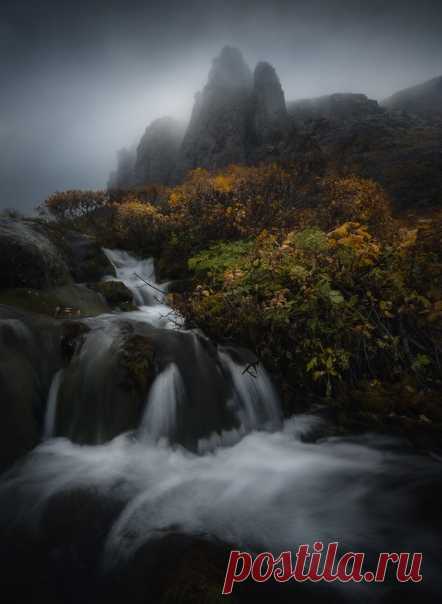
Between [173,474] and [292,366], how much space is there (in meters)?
1.98

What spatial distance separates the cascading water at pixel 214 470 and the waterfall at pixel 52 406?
1 cm

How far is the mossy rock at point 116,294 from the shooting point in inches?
268

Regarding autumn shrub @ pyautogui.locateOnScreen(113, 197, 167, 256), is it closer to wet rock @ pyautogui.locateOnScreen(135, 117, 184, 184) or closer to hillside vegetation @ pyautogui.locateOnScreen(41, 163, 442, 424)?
hillside vegetation @ pyautogui.locateOnScreen(41, 163, 442, 424)

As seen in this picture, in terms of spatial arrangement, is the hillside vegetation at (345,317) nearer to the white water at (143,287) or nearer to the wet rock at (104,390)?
the white water at (143,287)

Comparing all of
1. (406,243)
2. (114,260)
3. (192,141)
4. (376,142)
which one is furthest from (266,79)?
(406,243)

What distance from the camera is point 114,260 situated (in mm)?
9914

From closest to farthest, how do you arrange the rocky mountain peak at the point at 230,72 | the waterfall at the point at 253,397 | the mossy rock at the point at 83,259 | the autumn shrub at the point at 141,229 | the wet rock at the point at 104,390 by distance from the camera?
the wet rock at the point at 104,390 → the waterfall at the point at 253,397 → the mossy rock at the point at 83,259 → the autumn shrub at the point at 141,229 → the rocky mountain peak at the point at 230,72

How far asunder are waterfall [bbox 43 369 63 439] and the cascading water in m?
0.01

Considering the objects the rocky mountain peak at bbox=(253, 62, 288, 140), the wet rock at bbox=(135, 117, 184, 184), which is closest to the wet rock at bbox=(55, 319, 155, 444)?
the rocky mountain peak at bbox=(253, 62, 288, 140)

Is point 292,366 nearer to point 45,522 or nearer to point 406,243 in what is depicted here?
point 406,243

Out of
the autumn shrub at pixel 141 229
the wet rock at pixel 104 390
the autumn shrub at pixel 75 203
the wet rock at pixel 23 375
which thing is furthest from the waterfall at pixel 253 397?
the autumn shrub at pixel 75 203

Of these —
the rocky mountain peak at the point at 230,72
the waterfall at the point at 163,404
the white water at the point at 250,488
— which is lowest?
the white water at the point at 250,488

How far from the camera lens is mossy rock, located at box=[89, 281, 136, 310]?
6812 mm

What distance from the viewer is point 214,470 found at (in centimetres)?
329
